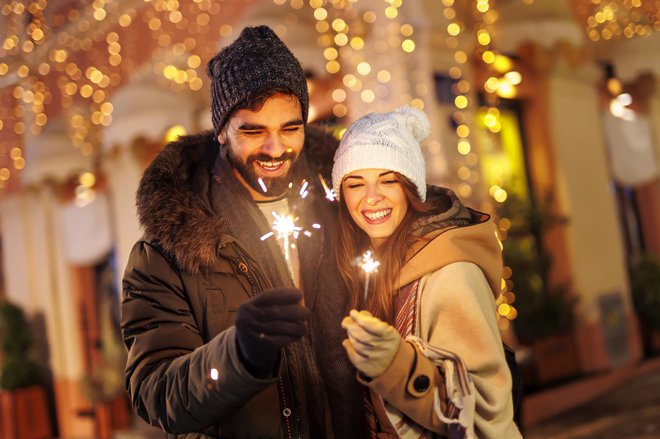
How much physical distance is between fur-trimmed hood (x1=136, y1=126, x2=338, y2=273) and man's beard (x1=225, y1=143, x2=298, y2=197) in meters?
0.14

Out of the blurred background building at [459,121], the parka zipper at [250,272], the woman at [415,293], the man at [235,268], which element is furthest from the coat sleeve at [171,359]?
the blurred background building at [459,121]

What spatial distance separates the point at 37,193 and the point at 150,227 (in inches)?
419

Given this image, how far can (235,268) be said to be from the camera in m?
2.09

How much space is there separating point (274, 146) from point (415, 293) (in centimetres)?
60

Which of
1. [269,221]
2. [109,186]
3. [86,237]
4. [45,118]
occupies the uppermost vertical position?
[45,118]

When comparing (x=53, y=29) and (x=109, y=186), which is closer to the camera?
(x=53, y=29)

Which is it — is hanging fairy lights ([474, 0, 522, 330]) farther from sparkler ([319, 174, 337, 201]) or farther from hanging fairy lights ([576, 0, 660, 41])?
sparkler ([319, 174, 337, 201])

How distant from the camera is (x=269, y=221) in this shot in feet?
7.62

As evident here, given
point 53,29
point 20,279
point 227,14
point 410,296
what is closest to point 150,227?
point 410,296

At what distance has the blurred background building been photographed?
622 cm

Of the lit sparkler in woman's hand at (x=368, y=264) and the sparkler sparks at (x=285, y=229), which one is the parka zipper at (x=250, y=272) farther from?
the lit sparkler in woman's hand at (x=368, y=264)

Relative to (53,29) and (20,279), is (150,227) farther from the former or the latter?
(20,279)

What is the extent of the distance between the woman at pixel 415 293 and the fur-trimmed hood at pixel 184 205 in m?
0.39

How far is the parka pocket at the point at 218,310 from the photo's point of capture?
2.02m
